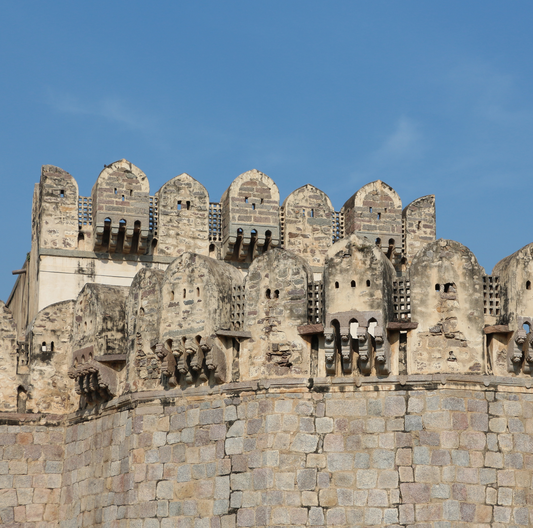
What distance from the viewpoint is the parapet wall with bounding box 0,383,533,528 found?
17797 millimetres

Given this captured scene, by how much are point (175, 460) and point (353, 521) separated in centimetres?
313

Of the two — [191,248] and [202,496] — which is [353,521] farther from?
[191,248]

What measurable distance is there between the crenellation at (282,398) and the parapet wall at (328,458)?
22 millimetres

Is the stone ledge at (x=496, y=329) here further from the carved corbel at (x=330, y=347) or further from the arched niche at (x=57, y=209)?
the arched niche at (x=57, y=209)

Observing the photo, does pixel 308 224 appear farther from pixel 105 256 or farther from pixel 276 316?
pixel 276 316

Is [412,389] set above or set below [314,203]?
below

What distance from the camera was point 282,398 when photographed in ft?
61.0

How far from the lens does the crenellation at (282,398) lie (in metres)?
18.0

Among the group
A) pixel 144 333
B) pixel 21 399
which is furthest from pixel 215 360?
pixel 21 399

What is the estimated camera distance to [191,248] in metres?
25.0

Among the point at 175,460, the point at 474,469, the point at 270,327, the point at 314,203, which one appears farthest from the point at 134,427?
the point at 314,203

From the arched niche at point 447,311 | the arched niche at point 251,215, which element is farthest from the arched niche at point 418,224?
the arched niche at point 447,311

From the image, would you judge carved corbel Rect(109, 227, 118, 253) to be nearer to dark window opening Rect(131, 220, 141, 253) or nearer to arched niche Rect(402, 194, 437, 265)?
dark window opening Rect(131, 220, 141, 253)

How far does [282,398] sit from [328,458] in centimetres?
117
